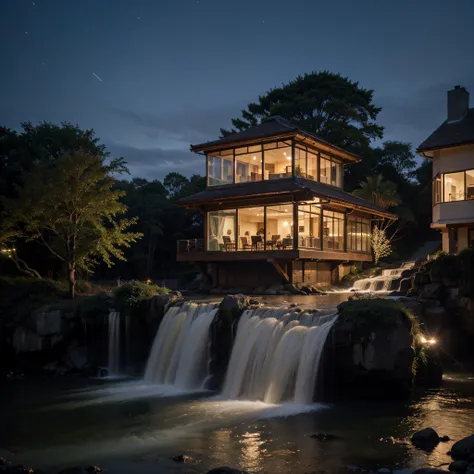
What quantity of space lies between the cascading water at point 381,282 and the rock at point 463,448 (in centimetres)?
1753

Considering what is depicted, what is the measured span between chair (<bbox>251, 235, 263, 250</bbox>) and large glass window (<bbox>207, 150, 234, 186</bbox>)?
186 inches

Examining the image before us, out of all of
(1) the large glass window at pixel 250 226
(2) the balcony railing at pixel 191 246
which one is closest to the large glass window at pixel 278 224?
(1) the large glass window at pixel 250 226

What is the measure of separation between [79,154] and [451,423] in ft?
68.8

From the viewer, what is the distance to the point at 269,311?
703 inches

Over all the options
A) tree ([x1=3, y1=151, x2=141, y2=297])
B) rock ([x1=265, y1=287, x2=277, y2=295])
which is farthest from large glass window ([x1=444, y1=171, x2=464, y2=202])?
tree ([x1=3, y1=151, x2=141, y2=297])

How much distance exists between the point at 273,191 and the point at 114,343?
12.3 m

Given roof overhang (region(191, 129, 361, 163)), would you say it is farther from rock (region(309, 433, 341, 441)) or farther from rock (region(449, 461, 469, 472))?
rock (region(449, 461, 469, 472))

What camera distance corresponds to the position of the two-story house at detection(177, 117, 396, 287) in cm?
3053

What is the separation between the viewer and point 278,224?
3186cm

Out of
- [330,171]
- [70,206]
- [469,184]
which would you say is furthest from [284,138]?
[70,206]

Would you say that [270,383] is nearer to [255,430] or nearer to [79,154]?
[255,430]

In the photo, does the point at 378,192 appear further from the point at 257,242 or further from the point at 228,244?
the point at 228,244

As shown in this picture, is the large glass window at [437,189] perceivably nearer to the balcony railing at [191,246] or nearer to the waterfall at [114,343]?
the balcony railing at [191,246]

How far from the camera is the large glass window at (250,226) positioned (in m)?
32.0
